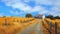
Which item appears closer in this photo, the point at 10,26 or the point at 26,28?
the point at 10,26

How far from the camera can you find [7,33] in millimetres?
22234

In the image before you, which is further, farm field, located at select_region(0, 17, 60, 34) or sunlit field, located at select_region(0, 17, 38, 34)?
sunlit field, located at select_region(0, 17, 38, 34)

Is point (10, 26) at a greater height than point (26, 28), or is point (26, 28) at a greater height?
point (10, 26)

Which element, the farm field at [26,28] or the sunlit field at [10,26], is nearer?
the farm field at [26,28]
